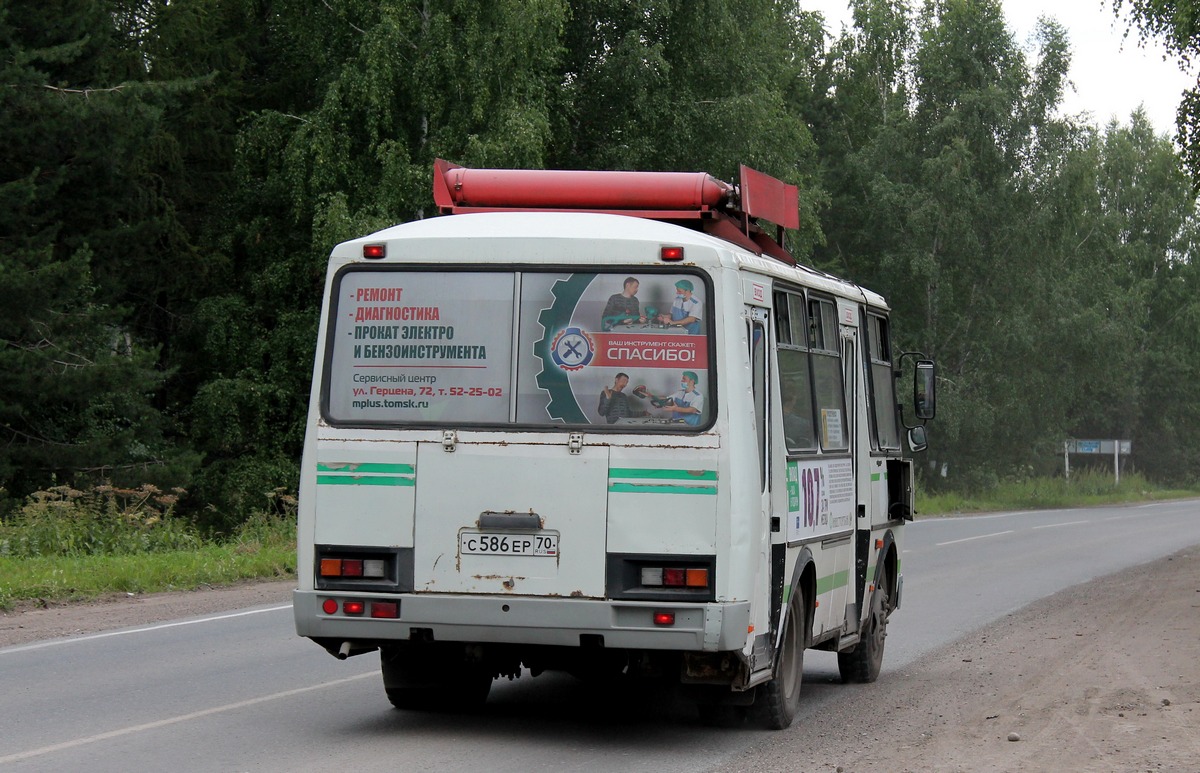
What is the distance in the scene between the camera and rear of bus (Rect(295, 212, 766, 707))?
8.31m

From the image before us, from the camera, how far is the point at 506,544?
27.7 feet

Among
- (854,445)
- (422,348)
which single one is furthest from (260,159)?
(422,348)

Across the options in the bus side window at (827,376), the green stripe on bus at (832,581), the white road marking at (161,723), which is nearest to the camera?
the white road marking at (161,723)

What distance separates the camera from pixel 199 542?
71.2 ft

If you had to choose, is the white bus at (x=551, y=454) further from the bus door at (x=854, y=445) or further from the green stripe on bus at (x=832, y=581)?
the bus door at (x=854, y=445)

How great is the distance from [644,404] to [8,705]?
175 inches

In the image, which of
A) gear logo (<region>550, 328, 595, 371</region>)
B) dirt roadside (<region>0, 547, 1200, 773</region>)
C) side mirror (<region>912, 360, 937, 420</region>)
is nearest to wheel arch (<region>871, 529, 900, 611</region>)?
dirt roadside (<region>0, 547, 1200, 773</region>)

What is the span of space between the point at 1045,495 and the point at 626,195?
5256 cm

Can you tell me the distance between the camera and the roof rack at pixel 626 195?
971cm

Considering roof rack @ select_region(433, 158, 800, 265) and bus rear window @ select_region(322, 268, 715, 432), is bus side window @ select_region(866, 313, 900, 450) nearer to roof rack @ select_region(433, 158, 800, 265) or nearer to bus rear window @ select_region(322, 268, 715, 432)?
roof rack @ select_region(433, 158, 800, 265)

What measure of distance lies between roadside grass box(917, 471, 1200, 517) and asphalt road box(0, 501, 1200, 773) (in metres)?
32.8

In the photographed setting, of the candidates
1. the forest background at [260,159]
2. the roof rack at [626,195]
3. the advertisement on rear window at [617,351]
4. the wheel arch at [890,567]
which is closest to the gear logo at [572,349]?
the advertisement on rear window at [617,351]

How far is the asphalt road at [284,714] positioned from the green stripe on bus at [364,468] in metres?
1.44

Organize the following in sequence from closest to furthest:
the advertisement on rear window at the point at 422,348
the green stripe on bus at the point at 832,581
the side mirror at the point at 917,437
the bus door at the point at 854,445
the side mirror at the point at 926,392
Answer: the advertisement on rear window at the point at 422,348, the green stripe on bus at the point at 832,581, the bus door at the point at 854,445, the side mirror at the point at 926,392, the side mirror at the point at 917,437
